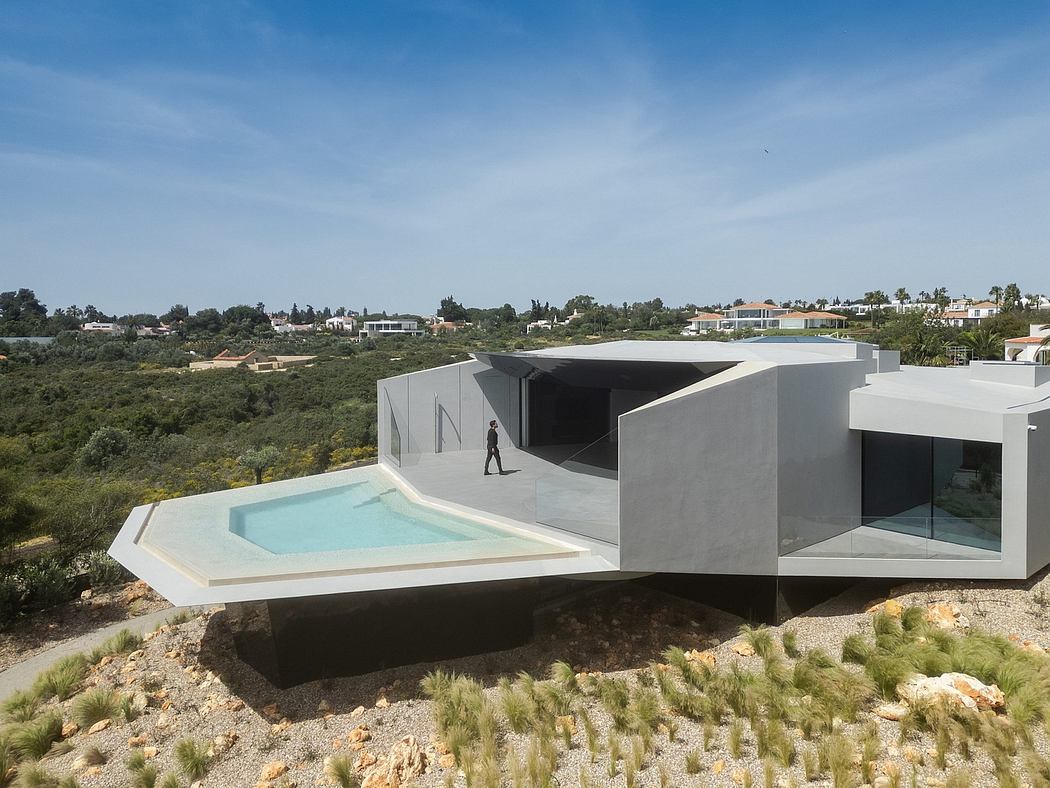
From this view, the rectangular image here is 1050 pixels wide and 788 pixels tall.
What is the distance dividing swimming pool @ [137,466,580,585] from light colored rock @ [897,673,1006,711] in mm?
4297

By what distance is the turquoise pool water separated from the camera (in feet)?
33.4

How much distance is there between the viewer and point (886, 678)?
25.5ft

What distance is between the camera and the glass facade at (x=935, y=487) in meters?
10.4

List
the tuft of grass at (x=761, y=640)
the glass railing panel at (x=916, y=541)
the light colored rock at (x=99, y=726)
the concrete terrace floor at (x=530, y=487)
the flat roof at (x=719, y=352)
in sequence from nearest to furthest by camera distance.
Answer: the light colored rock at (x=99, y=726), the tuft of grass at (x=761, y=640), the concrete terrace floor at (x=530, y=487), the glass railing panel at (x=916, y=541), the flat roof at (x=719, y=352)

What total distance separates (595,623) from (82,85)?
17.8 m

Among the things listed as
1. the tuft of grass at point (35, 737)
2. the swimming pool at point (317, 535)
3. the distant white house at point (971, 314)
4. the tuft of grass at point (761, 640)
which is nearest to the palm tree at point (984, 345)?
the tuft of grass at point (761, 640)

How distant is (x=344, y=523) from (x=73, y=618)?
6520mm

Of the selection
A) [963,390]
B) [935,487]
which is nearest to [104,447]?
[935,487]

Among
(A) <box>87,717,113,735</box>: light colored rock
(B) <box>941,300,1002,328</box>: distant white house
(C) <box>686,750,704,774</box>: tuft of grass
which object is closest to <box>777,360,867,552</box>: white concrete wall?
(C) <box>686,750,704,774</box>: tuft of grass

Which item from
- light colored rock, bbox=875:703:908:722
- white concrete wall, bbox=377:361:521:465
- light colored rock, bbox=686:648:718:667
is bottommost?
light colored rock, bbox=686:648:718:667

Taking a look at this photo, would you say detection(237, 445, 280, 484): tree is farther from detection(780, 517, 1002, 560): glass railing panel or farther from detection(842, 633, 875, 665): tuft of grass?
detection(842, 633, 875, 665): tuft of grass

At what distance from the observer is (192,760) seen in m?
7.49

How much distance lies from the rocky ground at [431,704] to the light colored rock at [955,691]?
48 centimetres

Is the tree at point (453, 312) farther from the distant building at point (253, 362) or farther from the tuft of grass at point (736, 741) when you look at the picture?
the tuft of grass at point (736, 741)
